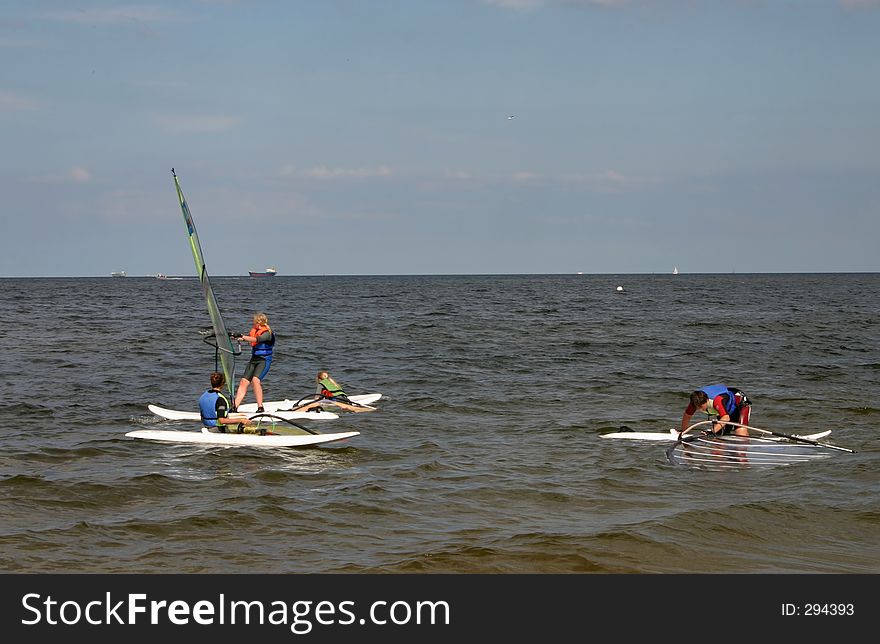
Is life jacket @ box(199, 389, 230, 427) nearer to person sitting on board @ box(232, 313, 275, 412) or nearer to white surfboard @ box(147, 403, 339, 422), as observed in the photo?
person sitting on board @ box(232, 313, 275, 412)

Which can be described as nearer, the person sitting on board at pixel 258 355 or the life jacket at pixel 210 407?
the life jacket at pixel 210 407

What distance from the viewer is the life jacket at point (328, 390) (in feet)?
60.0

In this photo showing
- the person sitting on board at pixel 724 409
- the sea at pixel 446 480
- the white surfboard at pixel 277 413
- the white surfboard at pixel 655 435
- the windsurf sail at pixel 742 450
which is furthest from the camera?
the white surfboard at pixel 277 413

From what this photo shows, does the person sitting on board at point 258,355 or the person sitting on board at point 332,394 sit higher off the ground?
the person sitting on board at point 258,355

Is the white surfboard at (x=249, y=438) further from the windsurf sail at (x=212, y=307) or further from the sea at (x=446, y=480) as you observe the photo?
the windsurf sail at (x=212, y=307)

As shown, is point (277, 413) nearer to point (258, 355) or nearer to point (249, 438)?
point (258, 355)

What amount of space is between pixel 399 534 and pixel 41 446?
292 inches

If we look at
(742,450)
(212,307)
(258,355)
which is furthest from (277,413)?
(742,450)

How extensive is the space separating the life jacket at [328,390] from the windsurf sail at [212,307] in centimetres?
173

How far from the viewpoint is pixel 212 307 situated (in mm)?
16703

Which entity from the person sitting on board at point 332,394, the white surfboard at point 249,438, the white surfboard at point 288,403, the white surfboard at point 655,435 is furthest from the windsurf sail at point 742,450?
the white surfboard at point 288,403

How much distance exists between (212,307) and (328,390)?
2.95 meters

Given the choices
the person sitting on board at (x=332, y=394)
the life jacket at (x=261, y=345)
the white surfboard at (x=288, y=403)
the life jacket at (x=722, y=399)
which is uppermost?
the life jacket at (x=261, y=345)
